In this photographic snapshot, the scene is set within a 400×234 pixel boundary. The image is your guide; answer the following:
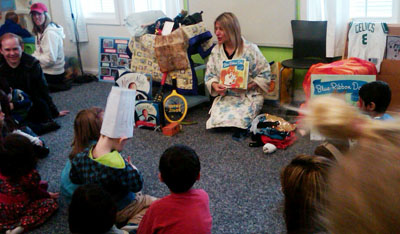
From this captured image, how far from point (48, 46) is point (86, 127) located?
319 cm

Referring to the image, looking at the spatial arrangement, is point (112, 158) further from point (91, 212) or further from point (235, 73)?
point (235, 73)

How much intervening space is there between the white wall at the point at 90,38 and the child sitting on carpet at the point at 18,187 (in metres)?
3.65

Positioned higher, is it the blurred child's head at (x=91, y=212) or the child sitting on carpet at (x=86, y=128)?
the child sitting on carpet at (x=86, y=128)

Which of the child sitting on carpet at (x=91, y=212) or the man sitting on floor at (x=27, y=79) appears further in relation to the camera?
the man sitting on floor at (x=27, y=79)

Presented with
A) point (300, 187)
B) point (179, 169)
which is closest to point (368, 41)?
point (179, 169)

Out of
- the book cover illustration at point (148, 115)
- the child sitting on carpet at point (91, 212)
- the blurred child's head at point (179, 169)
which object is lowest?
the book cover illustration at point (148, 115)

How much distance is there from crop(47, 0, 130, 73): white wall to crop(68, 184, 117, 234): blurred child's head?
14.0ft

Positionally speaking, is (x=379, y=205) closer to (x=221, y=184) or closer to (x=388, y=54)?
(x=221, y=184)

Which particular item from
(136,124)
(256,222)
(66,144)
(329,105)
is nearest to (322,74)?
(256,222)

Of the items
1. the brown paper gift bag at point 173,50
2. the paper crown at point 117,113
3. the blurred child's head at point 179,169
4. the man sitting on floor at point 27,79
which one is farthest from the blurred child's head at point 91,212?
the brown paper gift bag at point 173,50

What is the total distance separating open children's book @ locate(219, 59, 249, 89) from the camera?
149 inches

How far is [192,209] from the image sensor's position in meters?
1.75

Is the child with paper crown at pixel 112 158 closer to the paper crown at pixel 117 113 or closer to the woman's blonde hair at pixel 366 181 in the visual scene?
the paper crown at pixel 117 113

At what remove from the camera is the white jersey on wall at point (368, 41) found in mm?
3609
